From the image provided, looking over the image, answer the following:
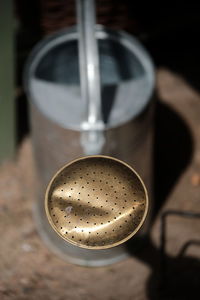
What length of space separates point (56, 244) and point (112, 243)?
6.36 feet

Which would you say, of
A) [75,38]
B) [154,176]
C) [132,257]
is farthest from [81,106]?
[154,176]

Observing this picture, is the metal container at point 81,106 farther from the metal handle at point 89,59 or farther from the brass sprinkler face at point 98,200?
the brass sprinkler face at point 98,200

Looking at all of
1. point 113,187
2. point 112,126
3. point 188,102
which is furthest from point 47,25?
point 113,187

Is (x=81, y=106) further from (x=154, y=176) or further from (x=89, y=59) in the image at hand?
(x=154, y=176)

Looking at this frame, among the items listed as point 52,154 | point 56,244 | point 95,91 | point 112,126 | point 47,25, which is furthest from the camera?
point 47,25

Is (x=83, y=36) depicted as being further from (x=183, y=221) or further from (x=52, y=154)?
(x=183, y=221)

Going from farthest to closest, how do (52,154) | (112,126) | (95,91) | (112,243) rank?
(52,154)
(112,126)
(95,91)
(112,243)

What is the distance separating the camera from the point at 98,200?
7.43 ft

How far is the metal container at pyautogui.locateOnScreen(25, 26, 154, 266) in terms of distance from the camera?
3.58m

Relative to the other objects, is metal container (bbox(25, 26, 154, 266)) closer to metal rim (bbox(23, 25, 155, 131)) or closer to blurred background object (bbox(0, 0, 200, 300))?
metal rim (bbox(23, 25, 155, 131))

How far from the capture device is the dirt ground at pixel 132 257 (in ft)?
12.5

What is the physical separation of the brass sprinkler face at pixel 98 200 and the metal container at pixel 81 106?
1.06 metres

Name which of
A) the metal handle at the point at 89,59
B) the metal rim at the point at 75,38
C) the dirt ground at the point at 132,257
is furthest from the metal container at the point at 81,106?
the metal handle at the point at 89,59

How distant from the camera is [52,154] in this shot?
377 centimetres
